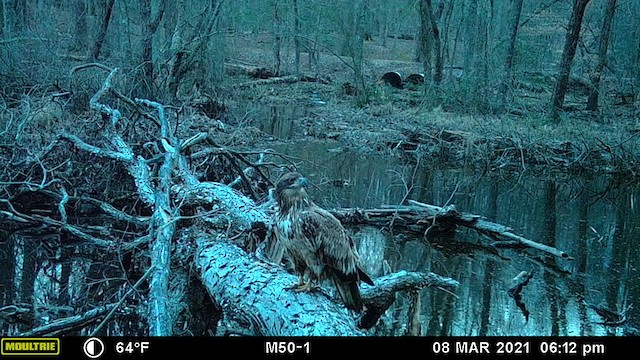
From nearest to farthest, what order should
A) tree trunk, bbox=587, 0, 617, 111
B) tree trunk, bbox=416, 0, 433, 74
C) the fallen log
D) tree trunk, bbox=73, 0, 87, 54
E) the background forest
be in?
the fallen log
the background forest
tree trunk, bbox=73, 0, 87, 54
tree trunk, bbox=587, 0, 617, 111
tree trunk, bbox=416, 0, 433, 74

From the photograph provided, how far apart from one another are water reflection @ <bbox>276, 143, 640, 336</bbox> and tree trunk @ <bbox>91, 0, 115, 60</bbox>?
5330 mm

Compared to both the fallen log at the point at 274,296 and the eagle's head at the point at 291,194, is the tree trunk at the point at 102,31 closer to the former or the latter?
the fallen log at the point at 274,296

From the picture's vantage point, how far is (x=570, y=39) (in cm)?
1978

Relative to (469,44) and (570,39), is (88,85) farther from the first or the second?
(469,44)

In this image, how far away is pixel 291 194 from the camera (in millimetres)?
4871

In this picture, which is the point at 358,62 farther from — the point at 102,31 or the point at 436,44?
the point at 102,31

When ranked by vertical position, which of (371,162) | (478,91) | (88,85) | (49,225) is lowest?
(49,225)

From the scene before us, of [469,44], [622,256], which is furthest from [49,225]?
[469,44]

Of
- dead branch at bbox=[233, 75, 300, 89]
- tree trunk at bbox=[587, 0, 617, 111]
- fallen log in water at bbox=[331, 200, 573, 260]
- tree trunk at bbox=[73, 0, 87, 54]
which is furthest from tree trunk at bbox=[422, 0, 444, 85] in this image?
fallen log in water at bbox=[331, 200, 573, 260]

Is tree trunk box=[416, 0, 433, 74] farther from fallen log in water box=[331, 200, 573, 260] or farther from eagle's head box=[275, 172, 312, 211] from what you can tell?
eagle's head box=[275, 172, 312, 211]

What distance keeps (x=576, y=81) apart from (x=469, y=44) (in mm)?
5505

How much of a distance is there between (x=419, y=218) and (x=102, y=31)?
1104 centimetres

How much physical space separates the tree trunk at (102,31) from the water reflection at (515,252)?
5.33 metres

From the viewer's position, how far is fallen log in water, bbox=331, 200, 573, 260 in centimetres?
896
